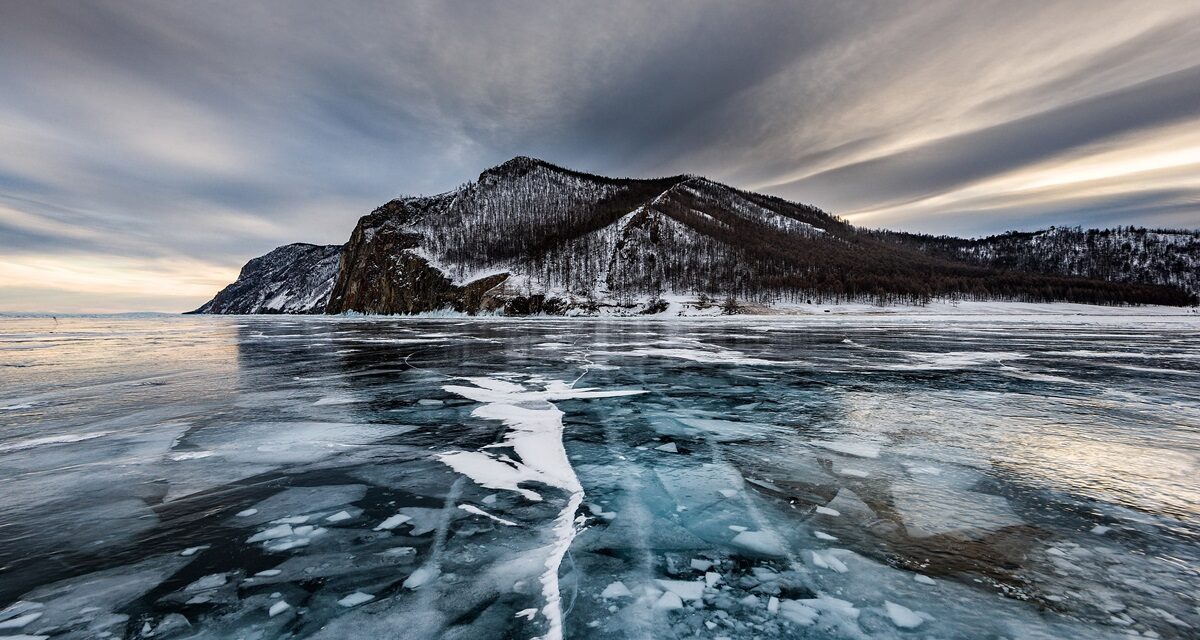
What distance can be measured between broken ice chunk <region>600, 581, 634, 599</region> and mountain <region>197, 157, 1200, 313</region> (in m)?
95.7

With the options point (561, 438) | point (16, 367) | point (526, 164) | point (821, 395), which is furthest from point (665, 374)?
point (526, 164)

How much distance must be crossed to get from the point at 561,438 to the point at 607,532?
2.89 metres

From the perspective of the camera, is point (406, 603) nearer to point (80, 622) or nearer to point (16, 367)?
point (80, 622)

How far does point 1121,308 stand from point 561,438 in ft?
555

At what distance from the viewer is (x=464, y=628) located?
2592 millimetres

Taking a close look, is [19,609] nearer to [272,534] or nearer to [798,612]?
[272,534]

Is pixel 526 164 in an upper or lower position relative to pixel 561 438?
upper

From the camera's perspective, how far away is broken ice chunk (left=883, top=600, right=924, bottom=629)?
2.60m

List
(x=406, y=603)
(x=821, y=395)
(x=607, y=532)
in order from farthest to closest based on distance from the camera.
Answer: (x=821, y=395) < (x=607, y=532) < (x=406, y=603)

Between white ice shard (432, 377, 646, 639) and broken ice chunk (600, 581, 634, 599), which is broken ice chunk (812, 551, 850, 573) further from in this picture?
white ice shard (432, 377, 646, 639)

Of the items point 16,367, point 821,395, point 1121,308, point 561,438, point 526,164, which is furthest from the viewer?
point 526,164

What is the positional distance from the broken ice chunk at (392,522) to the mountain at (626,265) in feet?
312

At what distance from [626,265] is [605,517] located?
116 metres

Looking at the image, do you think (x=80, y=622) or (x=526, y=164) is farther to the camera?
(x=526, y=164)
